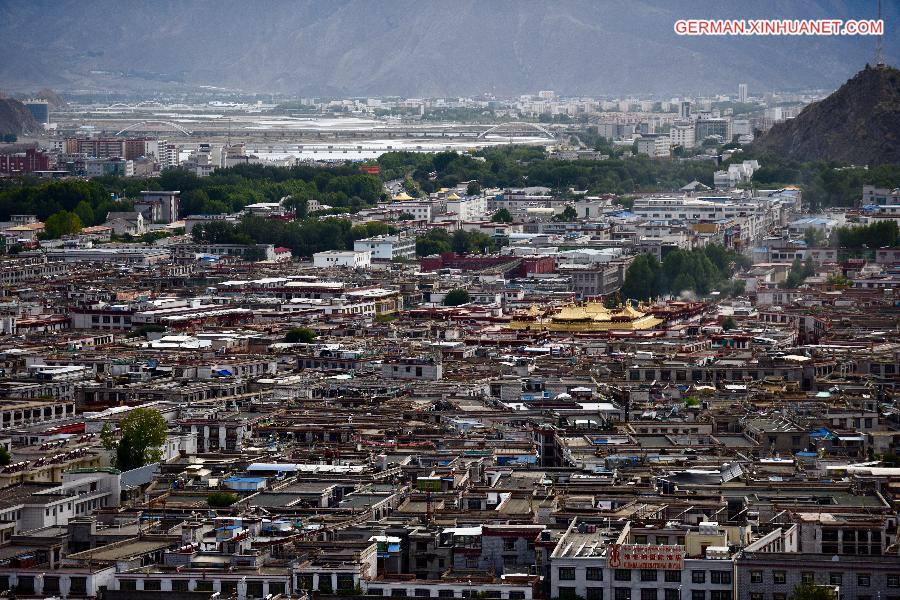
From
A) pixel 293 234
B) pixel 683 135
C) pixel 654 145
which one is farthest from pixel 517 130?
pixel 293 234

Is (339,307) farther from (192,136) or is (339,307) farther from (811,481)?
(192,136)

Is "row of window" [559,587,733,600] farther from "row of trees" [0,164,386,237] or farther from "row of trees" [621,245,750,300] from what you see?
"row of trees" [0,164,386,237]

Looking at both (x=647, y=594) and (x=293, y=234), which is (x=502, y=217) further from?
(x=647, y=594)

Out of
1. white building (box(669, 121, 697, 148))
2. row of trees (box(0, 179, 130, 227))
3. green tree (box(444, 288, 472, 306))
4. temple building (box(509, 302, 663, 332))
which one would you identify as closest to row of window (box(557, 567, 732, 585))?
temple building (box(509, 302, 663, 332))

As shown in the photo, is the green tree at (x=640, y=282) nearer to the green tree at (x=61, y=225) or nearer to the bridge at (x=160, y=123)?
the green tree at (x=61, y=225)

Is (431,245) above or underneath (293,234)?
underneath

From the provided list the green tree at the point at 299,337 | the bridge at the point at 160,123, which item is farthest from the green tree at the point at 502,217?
the bridge at the point at 160,123

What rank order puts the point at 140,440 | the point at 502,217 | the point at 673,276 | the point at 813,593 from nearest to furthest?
the point at 813,593 → the point at 140,440 → the point at 673,276 → the point at 502,217
